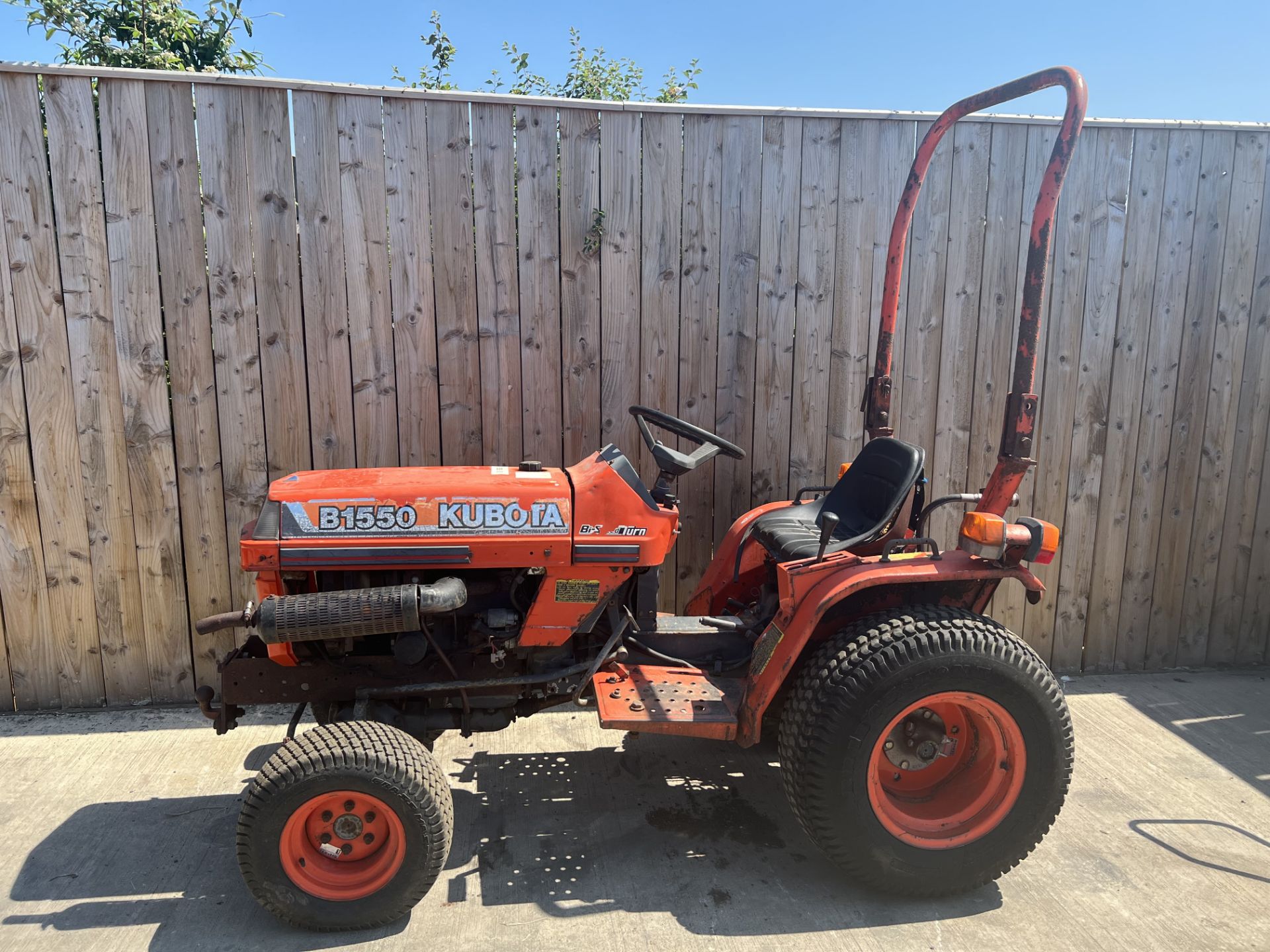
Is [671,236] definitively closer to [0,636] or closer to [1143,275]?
[1143,275]

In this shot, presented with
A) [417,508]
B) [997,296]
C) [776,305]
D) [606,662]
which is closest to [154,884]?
[417,508]

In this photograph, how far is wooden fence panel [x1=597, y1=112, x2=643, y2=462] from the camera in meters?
3.61

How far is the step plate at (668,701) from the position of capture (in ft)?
8.40

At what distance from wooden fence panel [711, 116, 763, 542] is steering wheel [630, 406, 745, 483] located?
840 millimetres

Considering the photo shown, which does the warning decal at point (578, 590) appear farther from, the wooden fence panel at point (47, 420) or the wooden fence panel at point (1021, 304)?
the wooden fence panel at point (47, 420)

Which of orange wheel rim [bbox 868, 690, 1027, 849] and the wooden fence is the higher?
the wooden fence

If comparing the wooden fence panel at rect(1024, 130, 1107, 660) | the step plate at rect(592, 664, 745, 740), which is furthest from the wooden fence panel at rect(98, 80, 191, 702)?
the wooden fence panel at rect(1024, 130, 1107, 660)

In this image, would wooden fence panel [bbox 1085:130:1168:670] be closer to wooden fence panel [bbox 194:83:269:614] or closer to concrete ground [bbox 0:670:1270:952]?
concrete ground [bbox 0:670:1270:952]

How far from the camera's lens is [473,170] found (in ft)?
11.6

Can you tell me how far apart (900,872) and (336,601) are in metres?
1.81

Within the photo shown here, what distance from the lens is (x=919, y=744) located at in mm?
2572

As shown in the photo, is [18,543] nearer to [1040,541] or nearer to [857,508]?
[857,508]

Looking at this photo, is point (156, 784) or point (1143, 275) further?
point (1143, 275)

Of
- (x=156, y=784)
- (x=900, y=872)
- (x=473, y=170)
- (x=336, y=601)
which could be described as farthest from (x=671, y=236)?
(x=156, y=784)
